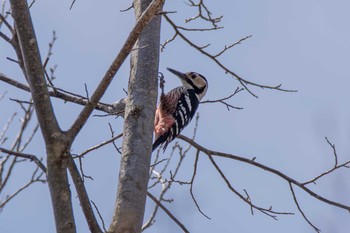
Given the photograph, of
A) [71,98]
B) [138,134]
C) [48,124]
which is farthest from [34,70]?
[71,98]

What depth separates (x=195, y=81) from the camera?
6801 mm

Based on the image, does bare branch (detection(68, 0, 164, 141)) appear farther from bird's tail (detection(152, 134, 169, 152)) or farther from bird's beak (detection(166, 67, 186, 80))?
bird's beak (detection(166, 67, 186, 80))

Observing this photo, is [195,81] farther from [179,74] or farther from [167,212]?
[167,212]

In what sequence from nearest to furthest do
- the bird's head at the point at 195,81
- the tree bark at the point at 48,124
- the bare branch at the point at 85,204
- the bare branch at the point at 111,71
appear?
the tree bark at the point at 48,124
the bare branch at the point at 111,71
the bare branch at the point at 85,204
the bird's head at the point at 195,81

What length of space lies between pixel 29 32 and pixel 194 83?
4387 mm

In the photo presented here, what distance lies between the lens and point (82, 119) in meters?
2.40

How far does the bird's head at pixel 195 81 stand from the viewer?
6.74m

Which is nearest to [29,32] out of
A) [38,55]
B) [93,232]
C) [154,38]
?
[38,55]

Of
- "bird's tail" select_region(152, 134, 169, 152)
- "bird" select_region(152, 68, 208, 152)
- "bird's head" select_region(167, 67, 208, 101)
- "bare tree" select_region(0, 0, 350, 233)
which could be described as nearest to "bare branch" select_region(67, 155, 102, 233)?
"bare tree" select_region(0, 0, 350, 233)

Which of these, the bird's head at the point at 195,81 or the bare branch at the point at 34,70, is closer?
the bare branch at the point at 34,70

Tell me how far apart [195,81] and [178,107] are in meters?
0.99

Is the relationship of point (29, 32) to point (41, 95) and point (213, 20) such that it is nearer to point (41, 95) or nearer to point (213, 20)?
point (41, 95)

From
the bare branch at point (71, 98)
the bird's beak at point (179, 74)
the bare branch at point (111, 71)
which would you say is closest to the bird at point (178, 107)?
the bird's beak at point (179, 74)

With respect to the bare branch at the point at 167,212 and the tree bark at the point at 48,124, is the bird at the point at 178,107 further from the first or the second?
the tree bark at the point at 48,124
